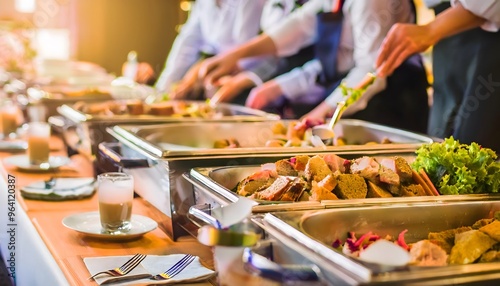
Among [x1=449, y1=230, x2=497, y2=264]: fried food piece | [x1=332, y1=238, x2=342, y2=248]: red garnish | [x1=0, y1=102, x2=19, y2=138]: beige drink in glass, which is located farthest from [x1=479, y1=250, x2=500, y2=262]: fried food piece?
[x1=0, y1=102, x2=19, y2=138]: beige drink in glass

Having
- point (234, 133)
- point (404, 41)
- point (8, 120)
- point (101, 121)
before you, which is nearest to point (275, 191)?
point (404, 41)

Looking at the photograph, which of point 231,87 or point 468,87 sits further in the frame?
point 231,87

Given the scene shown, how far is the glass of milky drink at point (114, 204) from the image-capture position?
188cm

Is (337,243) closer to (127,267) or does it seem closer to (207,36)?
(127,267)

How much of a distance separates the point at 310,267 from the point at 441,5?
1973 millimetres

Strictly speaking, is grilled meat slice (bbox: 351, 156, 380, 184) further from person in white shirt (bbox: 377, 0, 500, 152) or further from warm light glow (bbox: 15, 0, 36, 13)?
warm light glow (bbox: 15, 0, 36, 13)

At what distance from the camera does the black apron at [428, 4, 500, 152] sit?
2566 millimetres

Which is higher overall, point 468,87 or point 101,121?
point 468,87

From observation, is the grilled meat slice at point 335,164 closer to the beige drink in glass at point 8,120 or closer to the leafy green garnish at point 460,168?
the leafy green garnish at point 460,168

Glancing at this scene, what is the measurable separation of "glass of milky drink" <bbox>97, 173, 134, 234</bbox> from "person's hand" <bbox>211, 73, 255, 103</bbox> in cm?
186

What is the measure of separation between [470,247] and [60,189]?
4.63ft

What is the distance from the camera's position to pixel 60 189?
93.2 inches

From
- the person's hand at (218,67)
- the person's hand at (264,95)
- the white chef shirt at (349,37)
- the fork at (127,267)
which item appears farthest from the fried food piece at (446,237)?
the person's hand at (218,67)

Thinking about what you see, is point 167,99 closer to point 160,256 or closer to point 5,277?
point 5,277
